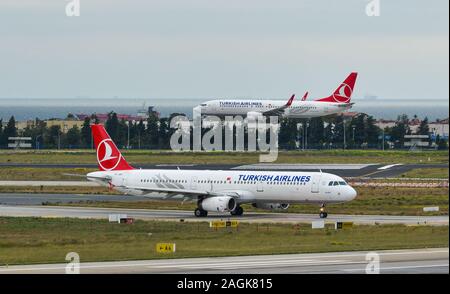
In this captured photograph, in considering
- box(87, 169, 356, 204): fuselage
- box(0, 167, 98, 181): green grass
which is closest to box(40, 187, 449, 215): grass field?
box(87, 169, 356, 204): fuselage

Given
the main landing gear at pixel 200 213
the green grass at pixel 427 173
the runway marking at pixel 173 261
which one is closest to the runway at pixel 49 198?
the main landing gear at pixel 200 213

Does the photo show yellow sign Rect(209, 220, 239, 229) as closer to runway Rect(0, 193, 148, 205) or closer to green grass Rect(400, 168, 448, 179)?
runway Rect(0, 193, 148, 205)

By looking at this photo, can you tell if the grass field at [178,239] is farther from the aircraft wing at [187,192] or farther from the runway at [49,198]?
the runway at [49,198]

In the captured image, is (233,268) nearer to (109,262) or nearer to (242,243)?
(109,262)

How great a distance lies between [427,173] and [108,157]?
181 ft

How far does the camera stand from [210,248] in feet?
200

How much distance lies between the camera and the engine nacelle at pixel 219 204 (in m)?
87.6

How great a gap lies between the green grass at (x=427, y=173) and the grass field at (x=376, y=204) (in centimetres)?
2393

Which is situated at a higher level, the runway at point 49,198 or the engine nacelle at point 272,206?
Result: the engine nacelle at point 272,206

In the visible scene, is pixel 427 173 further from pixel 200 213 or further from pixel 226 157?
pixel 200 213

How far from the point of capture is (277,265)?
167 feet

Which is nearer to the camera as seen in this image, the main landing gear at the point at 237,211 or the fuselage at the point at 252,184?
the fuselage at the point at 252,184

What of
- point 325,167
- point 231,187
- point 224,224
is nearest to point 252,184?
point 231,187
